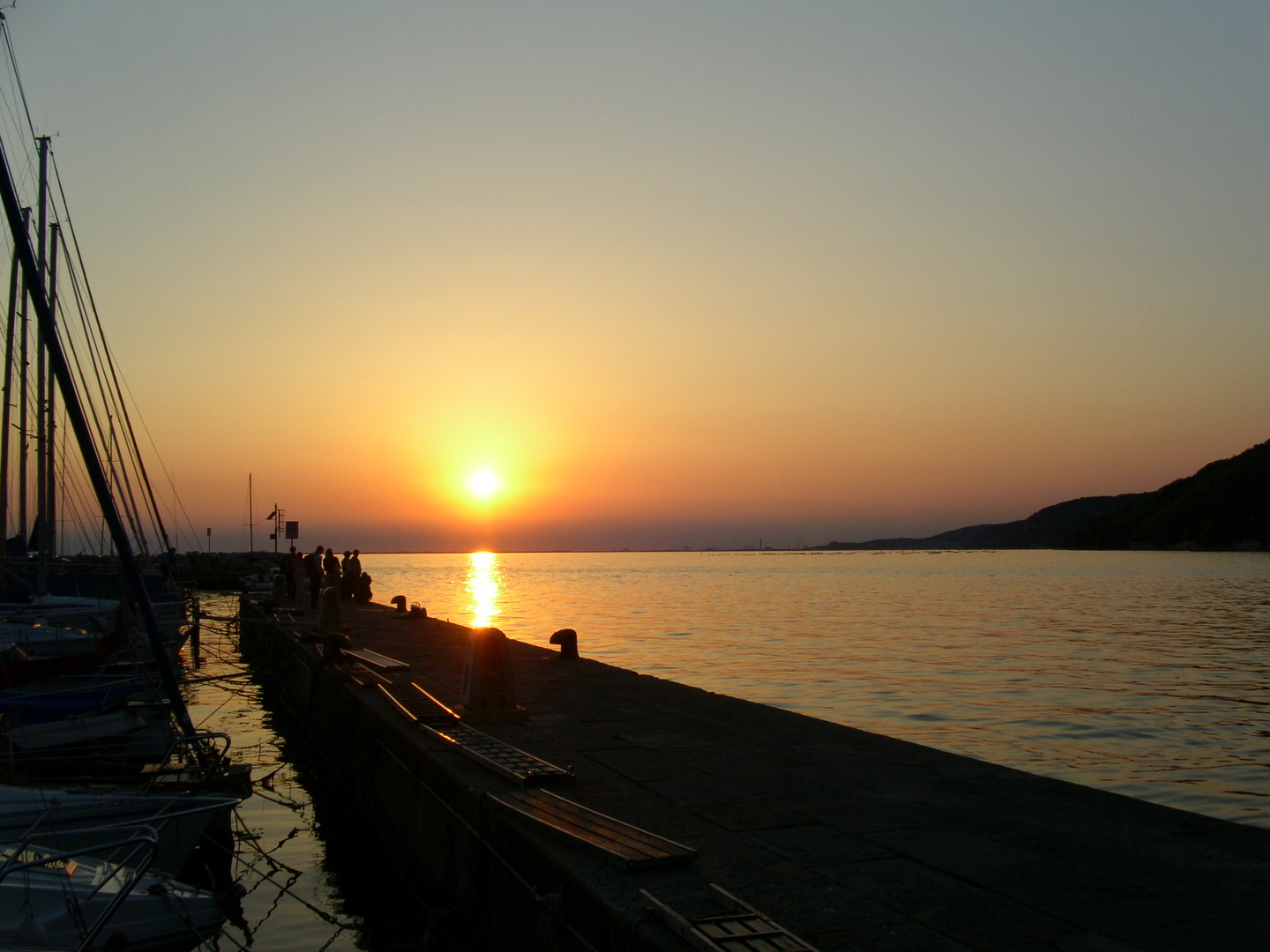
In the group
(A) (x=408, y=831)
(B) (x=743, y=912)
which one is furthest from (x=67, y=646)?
(B) (x=743, y=912)

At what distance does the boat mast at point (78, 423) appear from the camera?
953cm

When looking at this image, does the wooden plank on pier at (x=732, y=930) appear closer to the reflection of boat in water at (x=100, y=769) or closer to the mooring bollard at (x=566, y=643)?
the reflection of boat in water at (x=100, y=769)

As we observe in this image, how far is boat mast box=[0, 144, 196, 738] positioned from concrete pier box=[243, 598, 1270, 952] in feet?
7.65

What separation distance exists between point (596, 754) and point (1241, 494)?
190 m

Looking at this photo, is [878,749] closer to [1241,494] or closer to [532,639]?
[532,639]

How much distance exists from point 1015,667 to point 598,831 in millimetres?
21328

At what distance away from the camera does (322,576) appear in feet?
103

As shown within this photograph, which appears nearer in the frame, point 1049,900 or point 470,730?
point 1049,900

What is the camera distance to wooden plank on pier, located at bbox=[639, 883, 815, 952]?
4305 mm

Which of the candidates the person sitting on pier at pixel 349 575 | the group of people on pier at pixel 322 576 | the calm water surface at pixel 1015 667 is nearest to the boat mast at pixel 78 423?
the calm water surface at pixel 1015 667

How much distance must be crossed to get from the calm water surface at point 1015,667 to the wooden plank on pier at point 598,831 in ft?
29.3

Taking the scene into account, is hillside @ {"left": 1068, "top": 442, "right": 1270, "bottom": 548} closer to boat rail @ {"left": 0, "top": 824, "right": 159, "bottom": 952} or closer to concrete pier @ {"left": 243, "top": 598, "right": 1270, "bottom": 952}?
concrete pier @ {"left": 243, "top": 598, "right": 1270, "bottom": 952}

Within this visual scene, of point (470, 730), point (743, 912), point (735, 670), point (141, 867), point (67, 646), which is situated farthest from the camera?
point (735, 670)

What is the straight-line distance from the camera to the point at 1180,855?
593cm
